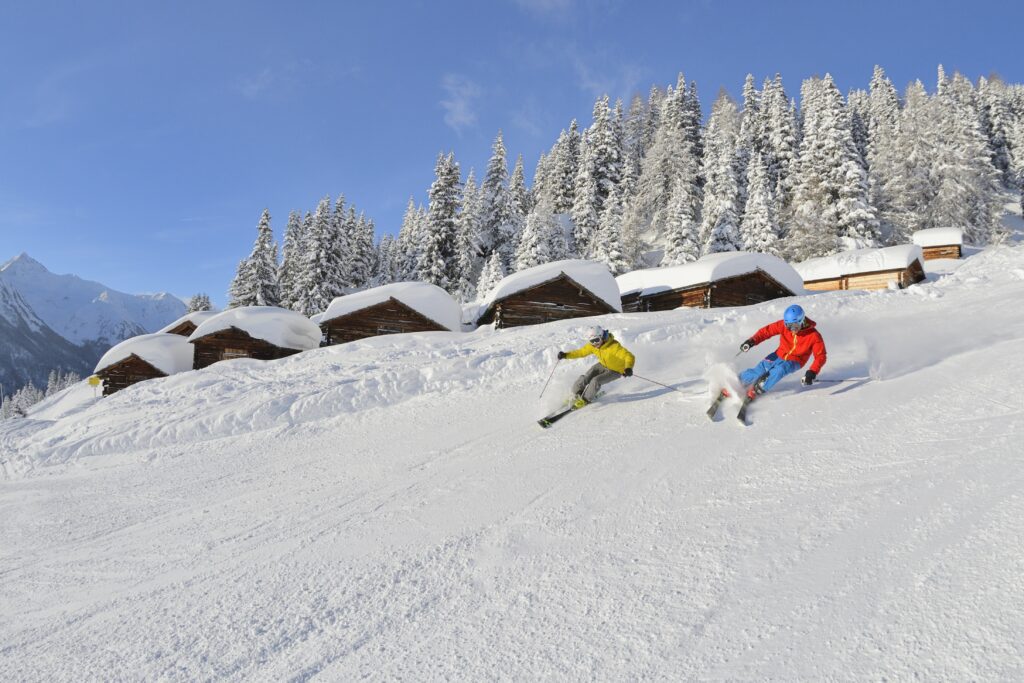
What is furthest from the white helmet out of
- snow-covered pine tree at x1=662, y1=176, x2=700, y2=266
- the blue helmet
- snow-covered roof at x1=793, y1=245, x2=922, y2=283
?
snow-covered pine tree at x1=662, y1=176, x2=700, y2=266

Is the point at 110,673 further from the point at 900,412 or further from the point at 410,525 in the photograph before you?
the point at 900,412

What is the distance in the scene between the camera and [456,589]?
366cm

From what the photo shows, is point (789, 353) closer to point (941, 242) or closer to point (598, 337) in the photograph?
point (598, 337)

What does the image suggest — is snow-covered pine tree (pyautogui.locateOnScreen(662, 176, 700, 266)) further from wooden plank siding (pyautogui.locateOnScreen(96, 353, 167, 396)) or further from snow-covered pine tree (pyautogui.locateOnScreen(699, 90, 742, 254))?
wooden plank siding (pyautogui.locateOnScreen(96, 353, 167, 396))

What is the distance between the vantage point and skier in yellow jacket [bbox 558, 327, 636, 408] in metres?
8.14

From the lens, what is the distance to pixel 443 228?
4766 cm

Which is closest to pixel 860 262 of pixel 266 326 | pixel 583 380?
pixel 583 380

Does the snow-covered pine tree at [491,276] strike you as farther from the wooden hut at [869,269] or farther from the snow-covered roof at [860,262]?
the wooden hut at [869,269]

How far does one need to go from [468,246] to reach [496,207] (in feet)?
32.4

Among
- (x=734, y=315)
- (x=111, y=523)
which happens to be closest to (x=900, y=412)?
(x=111, y=523)

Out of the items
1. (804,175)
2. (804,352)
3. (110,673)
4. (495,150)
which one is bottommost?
(110,673)

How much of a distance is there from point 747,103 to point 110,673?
75.6 m

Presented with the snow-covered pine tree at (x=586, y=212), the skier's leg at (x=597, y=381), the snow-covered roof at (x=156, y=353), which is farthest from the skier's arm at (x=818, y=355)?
the snow-covered pine tree at (x=586, y=212)

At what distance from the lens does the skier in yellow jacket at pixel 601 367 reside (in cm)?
814
